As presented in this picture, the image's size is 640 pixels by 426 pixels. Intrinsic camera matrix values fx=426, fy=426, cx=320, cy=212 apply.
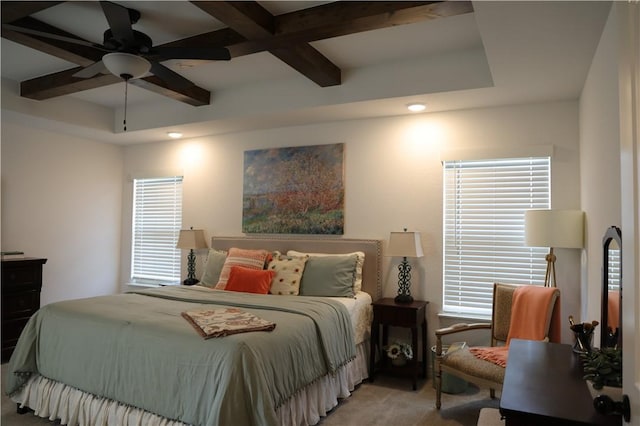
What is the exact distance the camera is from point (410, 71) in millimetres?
3605

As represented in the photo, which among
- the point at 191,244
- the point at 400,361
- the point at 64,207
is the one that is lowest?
the point at 400,361

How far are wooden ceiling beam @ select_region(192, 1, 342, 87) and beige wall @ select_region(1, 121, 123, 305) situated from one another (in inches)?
136

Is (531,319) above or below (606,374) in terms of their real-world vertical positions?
below

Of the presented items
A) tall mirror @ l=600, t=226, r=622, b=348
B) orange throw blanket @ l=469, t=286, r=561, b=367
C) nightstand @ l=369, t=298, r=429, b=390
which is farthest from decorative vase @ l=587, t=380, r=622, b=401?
nightstand @ l=369, t=298, r=429, b=390

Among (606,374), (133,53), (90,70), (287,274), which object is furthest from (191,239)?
(606,374)

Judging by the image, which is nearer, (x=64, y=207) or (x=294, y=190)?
(x=294, y=190)

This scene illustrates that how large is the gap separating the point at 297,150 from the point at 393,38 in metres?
1.80

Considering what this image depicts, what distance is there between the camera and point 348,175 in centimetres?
446

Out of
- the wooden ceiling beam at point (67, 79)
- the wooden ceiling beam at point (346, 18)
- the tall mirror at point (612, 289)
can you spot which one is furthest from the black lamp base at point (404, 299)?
the wooden ceiling beam at point (67, 79)

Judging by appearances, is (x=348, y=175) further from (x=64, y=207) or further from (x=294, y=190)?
(x=64, y=207)

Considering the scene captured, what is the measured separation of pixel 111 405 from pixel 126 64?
6.90ft

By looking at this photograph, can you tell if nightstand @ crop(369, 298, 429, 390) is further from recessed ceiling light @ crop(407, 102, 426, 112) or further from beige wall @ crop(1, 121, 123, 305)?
beige wall @ crop(1, 121, 123, 305)

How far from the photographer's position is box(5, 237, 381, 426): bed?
2.28m

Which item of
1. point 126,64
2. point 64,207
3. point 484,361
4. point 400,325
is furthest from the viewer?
point 64,207
